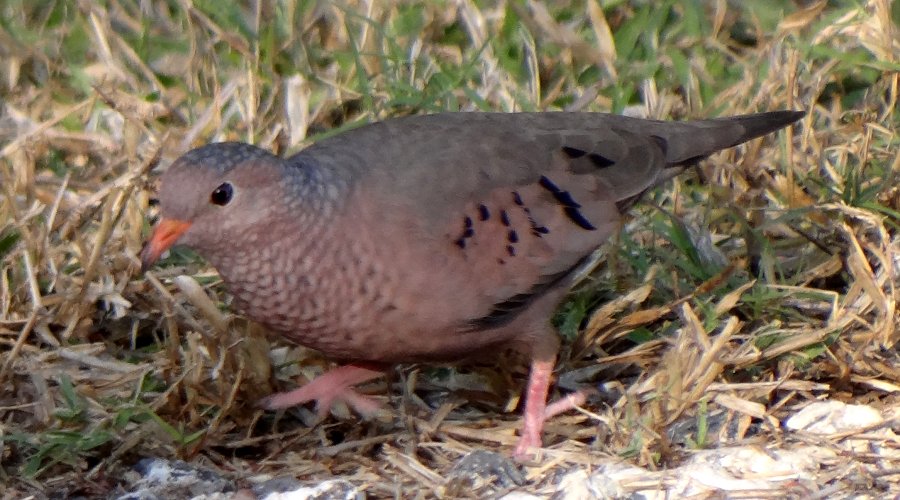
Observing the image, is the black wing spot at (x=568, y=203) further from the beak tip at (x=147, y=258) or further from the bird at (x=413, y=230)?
the beak tip at (x=147, y=258)

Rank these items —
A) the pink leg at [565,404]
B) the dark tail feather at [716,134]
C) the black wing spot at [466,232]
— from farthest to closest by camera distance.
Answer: the dark tail feather at [716,134], the pink leg at [565,404], the black wing spot at [466,232]

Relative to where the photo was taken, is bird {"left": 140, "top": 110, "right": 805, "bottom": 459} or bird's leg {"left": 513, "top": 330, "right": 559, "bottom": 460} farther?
bird's leg {"left": 513, "top": 330, "right": 559, "bottom": 460}

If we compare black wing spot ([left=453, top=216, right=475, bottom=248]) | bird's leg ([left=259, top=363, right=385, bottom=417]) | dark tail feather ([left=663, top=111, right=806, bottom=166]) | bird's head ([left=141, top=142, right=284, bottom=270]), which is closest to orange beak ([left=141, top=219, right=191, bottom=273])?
bird's head ([left=141, top=142, right=284, bottom=270])

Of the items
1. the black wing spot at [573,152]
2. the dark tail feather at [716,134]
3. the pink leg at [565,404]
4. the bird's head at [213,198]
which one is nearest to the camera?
the bird's head at [213,198]

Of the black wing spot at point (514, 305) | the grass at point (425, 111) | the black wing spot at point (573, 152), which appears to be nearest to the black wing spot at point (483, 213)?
the black wing spot at point (514, 305)

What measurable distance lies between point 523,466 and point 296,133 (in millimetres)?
1594

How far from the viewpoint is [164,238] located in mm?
3230

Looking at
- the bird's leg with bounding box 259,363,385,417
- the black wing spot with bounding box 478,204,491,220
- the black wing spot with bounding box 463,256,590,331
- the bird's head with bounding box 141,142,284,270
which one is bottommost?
the bird's leg with bounding box 259,363,385,417

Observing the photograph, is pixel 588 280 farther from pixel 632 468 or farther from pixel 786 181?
pixel 632 468

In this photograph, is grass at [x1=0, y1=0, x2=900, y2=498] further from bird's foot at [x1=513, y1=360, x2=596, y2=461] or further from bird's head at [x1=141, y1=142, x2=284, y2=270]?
bird's head at [x1=141, y1=142, x2=284, y2=270]

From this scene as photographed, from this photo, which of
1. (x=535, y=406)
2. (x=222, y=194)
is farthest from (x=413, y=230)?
(x=535, y=406)

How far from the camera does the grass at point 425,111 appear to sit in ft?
11.1

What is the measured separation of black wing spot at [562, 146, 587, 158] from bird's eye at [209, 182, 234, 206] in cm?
94

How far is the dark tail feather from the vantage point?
3867 mm
